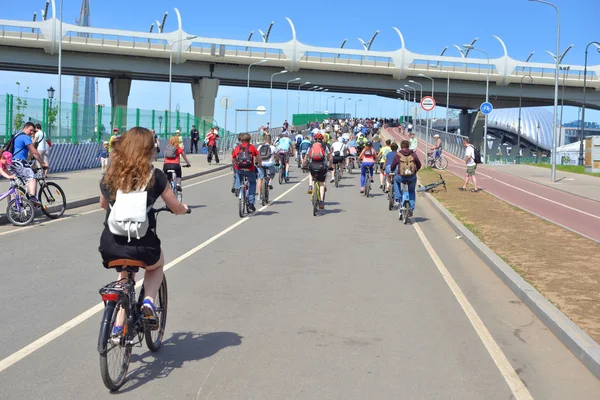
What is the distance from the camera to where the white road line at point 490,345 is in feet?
17.7

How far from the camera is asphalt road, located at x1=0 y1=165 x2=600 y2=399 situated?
17.6 feet

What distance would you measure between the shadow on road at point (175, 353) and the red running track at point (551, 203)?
31.4ft

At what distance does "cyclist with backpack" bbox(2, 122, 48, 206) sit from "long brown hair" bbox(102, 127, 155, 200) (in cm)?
1012

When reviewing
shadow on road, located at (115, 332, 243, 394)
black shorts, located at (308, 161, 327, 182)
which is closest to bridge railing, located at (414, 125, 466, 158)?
black shorts, located at (308, 161, 327, 182)

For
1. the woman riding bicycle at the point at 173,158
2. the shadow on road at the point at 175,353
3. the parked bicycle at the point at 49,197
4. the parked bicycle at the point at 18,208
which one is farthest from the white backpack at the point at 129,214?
the woman riding bicycle at the point at 173,158

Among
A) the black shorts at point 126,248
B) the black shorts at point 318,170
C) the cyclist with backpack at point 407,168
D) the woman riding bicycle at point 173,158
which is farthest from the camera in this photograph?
the black shorts at point 318,170

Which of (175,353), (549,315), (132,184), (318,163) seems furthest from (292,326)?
(318,163)

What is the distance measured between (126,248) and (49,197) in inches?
448

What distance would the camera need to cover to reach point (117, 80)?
76.2 metres

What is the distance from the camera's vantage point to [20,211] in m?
14.6

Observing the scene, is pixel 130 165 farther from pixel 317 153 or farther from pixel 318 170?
pixel 317 153

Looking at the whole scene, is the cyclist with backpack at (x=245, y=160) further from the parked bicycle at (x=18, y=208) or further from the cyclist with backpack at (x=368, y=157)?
the cyclist with backpack at (x=368, y=157)

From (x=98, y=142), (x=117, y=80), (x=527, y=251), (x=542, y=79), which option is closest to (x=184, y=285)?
(x=527, y=251)

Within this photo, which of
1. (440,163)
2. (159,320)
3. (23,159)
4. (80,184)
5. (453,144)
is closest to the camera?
(159,320)
